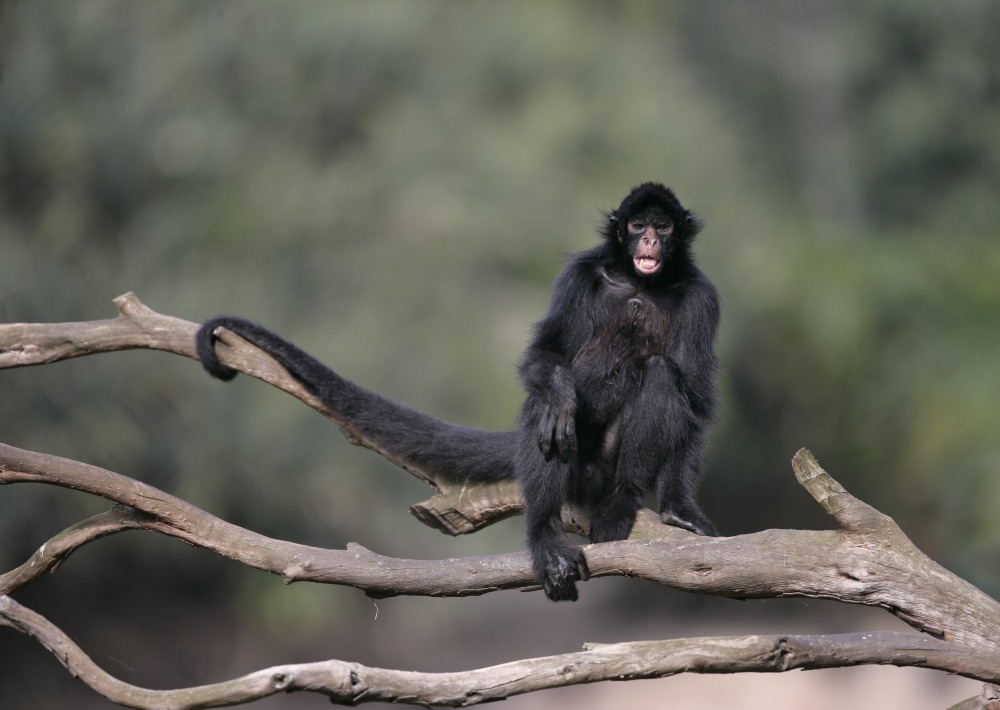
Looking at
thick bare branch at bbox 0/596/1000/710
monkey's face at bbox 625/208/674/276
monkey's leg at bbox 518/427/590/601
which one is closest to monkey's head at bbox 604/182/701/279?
monkey's face at bbox 625/208/674/276

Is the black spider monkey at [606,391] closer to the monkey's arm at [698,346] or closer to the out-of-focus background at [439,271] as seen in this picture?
the monkey's arm at [698,346]

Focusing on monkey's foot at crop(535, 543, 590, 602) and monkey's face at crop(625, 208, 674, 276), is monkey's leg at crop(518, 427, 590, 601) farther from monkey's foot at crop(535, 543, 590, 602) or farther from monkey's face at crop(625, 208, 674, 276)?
monkey's face at crop(625, 208, 674, 276)

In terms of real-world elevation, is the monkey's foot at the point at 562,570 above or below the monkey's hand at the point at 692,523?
below

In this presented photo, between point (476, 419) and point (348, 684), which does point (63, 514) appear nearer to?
point (476, 419)

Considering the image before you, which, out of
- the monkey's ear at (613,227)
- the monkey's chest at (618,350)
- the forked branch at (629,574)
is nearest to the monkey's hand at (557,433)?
the monkey's chest at (618,350)

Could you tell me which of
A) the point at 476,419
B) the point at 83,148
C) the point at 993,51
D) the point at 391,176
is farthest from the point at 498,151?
the point at 993,51

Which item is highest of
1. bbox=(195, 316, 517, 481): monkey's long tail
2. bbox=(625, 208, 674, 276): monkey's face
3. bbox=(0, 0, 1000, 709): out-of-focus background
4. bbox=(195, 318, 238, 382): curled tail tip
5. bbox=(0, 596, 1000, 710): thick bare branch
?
bbox=(0, 0, 1000, 709): out-of-focus background

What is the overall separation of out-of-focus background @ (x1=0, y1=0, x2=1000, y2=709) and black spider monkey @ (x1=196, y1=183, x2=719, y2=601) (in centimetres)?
654

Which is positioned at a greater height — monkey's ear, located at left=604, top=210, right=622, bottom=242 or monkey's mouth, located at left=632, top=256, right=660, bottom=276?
monkey's ear, located at left=604, top=210, right=622, bottom=242

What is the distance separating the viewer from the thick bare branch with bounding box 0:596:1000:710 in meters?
4.42

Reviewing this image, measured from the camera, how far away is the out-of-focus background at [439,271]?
14750 millimetres

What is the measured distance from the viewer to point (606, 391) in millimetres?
6500

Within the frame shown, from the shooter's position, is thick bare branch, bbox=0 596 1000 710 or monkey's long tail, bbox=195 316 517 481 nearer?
thick bare branch, bbox=0 596 1000 710

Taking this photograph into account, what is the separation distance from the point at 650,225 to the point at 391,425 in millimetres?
1927
